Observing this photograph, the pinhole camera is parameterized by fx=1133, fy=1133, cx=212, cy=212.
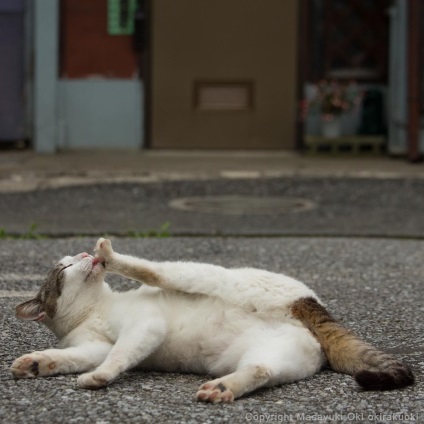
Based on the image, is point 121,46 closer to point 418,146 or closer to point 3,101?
point 3,101

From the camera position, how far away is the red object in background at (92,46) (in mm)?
15094

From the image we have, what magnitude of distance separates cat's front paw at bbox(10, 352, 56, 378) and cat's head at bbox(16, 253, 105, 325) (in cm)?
34

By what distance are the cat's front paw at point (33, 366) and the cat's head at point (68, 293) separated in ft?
1.11

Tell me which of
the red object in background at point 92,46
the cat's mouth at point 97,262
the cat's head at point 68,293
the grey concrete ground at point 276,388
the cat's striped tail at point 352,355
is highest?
the red object in background at point 92,46

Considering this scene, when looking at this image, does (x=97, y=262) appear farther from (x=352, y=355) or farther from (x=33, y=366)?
(x=352, y=355)

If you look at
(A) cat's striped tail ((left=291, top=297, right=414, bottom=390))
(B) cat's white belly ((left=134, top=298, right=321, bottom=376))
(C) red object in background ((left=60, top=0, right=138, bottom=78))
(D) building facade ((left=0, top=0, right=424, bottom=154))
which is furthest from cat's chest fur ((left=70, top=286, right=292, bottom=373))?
(C) red object in background ((left=60, top=0, right=138, bottom=78))

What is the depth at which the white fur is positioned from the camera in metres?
4.40

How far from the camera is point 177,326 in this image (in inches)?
182

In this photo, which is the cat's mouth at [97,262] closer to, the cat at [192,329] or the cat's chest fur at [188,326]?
the cat at [192,329]

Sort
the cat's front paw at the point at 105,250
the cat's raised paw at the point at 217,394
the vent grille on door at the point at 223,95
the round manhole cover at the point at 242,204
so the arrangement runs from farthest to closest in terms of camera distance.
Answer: the vent grille on door at the point at 223,95
the round manhole cover at the point at 242,204
the cat's front paw at the point at 105,250
the cat's raised paw at the point at 217,394

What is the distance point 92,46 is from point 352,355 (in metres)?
11.3

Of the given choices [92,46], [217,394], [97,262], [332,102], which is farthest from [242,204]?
[217,394]

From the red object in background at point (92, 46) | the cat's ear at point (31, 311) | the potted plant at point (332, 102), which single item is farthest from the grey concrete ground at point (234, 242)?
the red object in background at point (92, 46)

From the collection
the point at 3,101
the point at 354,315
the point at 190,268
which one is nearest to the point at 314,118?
the point at 3,101
